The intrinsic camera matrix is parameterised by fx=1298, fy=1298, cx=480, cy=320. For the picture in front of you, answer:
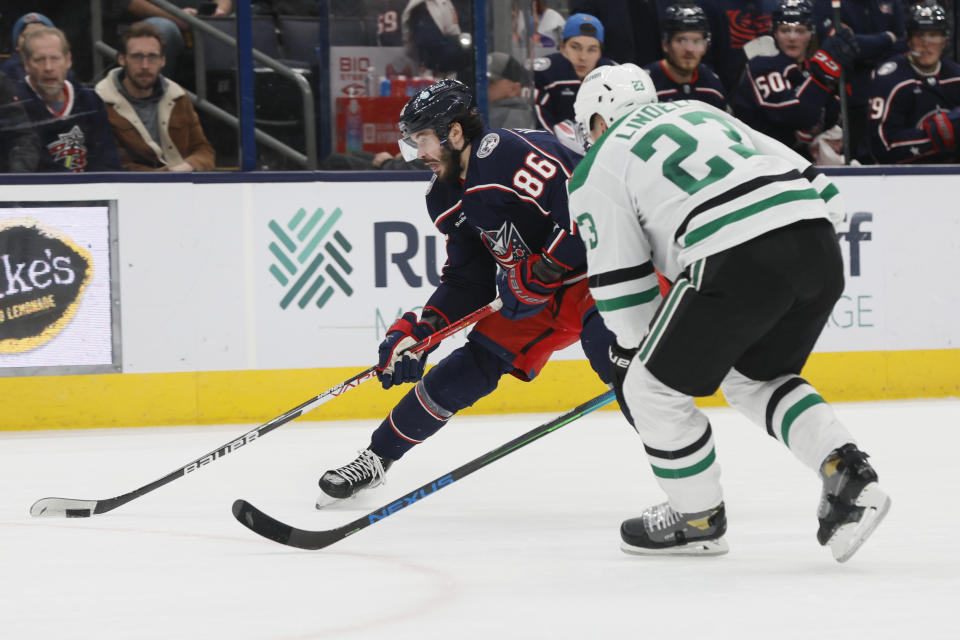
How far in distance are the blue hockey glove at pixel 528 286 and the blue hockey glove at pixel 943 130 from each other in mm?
2945

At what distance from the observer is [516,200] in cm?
300

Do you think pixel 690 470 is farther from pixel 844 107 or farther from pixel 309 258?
pixel 844 107

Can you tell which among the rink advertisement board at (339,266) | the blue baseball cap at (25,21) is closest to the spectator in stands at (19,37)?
the blue baseball cap at (25,21)

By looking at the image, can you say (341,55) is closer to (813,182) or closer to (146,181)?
(146,181)

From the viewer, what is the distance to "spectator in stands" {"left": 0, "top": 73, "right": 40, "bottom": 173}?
466cm

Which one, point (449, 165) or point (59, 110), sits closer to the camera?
point (449, 165)

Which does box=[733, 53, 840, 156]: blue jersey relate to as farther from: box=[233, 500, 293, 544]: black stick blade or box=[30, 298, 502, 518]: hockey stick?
box=[233, 500, 293, 544]: black stick blade

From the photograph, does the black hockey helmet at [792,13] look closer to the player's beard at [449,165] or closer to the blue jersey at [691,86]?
the blue jersey at [691,86]

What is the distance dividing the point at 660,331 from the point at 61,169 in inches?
120

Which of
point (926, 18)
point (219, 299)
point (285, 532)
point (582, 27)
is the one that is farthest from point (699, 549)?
point (926, 18)

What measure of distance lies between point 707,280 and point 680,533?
1.71 ft

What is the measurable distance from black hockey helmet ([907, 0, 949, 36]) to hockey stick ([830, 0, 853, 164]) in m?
0.34

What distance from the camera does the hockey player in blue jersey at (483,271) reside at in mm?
2984

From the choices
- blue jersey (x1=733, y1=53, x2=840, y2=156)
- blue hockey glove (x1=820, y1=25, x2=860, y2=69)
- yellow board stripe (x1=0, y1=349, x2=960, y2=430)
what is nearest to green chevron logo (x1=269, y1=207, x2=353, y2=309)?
yellow board stripe (x1=0, y1=349, x2=960, y2=430)
